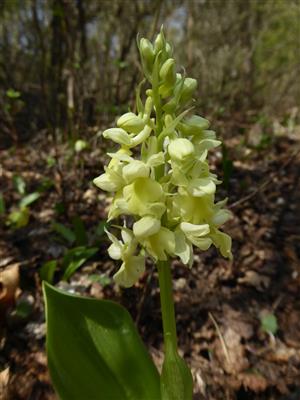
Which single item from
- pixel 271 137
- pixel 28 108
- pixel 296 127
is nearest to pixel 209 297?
pixel 271 137

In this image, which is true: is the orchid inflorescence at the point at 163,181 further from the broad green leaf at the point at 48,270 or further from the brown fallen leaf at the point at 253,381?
the broad green leaf at the point at 48,270

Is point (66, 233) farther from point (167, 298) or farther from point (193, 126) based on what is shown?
point (193, 126)

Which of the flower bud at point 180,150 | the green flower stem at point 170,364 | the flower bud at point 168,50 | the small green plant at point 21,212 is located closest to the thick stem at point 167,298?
the green flower stem at point 170,364

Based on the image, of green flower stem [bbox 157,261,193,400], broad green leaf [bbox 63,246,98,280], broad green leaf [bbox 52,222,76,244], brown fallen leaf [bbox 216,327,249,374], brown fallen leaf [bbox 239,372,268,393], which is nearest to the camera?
green flower stem [bbox 157,261,193,400]

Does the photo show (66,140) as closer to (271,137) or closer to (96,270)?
(96,270)

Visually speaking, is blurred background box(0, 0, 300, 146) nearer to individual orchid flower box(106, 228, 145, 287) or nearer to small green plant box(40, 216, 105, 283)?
small green plant box(40, 216, 105, 283)

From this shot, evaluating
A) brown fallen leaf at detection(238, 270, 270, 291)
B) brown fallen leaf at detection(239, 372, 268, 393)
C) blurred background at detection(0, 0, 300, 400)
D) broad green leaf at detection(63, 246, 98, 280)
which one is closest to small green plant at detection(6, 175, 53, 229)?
blurred background at detection(0, 0, 300, 400)

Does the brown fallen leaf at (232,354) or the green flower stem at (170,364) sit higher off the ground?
the green flower stem at (170,364)
